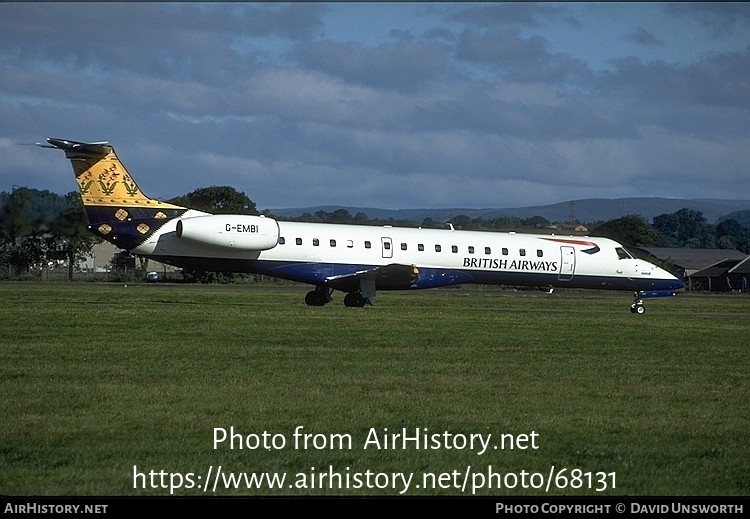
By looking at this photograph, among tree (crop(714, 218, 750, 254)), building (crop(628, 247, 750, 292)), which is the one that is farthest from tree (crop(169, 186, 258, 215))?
tree (crop(714, 218, 750, 254))

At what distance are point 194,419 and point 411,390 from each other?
10.8 ft

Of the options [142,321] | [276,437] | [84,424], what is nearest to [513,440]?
[276,437]

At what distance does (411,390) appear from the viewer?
13.3 metres

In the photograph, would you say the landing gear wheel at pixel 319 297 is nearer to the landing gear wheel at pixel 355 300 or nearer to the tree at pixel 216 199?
the landing gear wheel at pixel 355 300

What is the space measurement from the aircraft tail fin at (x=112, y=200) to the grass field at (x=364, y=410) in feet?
24.2

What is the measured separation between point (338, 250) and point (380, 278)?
1515mm

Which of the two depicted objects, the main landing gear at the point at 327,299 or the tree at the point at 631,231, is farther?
the tree at the point at 631,231

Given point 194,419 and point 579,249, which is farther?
point 579,249

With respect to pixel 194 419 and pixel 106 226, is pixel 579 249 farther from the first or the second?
pixel 194 419

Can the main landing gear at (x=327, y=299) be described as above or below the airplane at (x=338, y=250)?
below

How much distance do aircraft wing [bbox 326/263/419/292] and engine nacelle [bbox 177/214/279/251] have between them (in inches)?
95.7

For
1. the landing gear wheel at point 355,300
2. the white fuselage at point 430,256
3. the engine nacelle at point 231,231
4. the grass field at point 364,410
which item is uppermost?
the engine nacelle at point 231,231

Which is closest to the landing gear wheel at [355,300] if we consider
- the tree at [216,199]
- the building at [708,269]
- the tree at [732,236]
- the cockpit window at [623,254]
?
the cockpit window at [623,254]

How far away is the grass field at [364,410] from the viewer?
863cm
